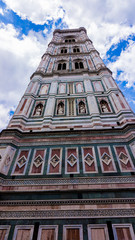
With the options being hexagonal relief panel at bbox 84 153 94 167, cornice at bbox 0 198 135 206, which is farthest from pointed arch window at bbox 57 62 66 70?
cornice at bbox 0 198 135 206

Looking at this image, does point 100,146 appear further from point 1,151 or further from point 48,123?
point 1,151

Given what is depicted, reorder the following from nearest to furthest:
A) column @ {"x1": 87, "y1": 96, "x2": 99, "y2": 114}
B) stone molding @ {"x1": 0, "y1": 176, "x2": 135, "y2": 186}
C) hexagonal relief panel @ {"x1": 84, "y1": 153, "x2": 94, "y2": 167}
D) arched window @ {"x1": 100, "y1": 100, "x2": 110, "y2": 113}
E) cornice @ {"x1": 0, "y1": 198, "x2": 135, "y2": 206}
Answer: cornice @ {"x1": 0, "y1": 198, "x2": 135, "y2": 206} → stone molding @ {"x1": 0, "y1": 176, "x2": 135, "y2": 186} → hexagonal relief panel @ {"x1": 84, "y1": 153, "x2": 94, "y2": 167} → column @ {"x1": 87, "y1": 96, "x2": 99, "y2": 114} → arched window @ {"x1": 100, "y1": 100, "x2": 110, "y2": 113}

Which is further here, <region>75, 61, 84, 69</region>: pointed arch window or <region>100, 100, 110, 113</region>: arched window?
<region>75, 61, 84, 69</region>: pointed arch window

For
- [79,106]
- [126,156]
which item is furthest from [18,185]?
[79,106]

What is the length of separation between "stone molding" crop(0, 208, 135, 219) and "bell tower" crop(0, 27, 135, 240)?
0.05 ft

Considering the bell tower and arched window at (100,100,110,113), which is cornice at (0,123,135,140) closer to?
the bell tower

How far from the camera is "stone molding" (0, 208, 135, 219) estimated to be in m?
3.38

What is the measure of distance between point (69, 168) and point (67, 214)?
1180mm

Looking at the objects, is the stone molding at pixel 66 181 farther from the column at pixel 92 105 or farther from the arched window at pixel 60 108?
the arched window at pixel 60 108

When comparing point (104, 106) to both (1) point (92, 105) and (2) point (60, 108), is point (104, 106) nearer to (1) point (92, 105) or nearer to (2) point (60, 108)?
(1) point (92, 105)

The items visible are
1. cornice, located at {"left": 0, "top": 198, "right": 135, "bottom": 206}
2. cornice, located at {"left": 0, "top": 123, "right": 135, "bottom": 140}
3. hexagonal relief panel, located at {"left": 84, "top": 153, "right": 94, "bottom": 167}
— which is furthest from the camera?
cornice, located at {"left": 0, "top": 123, "right": 135, "bottom": 140}

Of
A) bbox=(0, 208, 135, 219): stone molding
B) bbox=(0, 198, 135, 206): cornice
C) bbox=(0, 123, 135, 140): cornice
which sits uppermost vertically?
bbox=(0, 123, 135, 140): cornice

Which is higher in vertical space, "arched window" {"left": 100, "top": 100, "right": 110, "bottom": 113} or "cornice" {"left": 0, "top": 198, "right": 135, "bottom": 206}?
"arched window" {"left": 100, "top": 100, "right": 110, "bottom": 113}

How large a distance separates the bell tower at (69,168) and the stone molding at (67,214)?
0.01 meters
